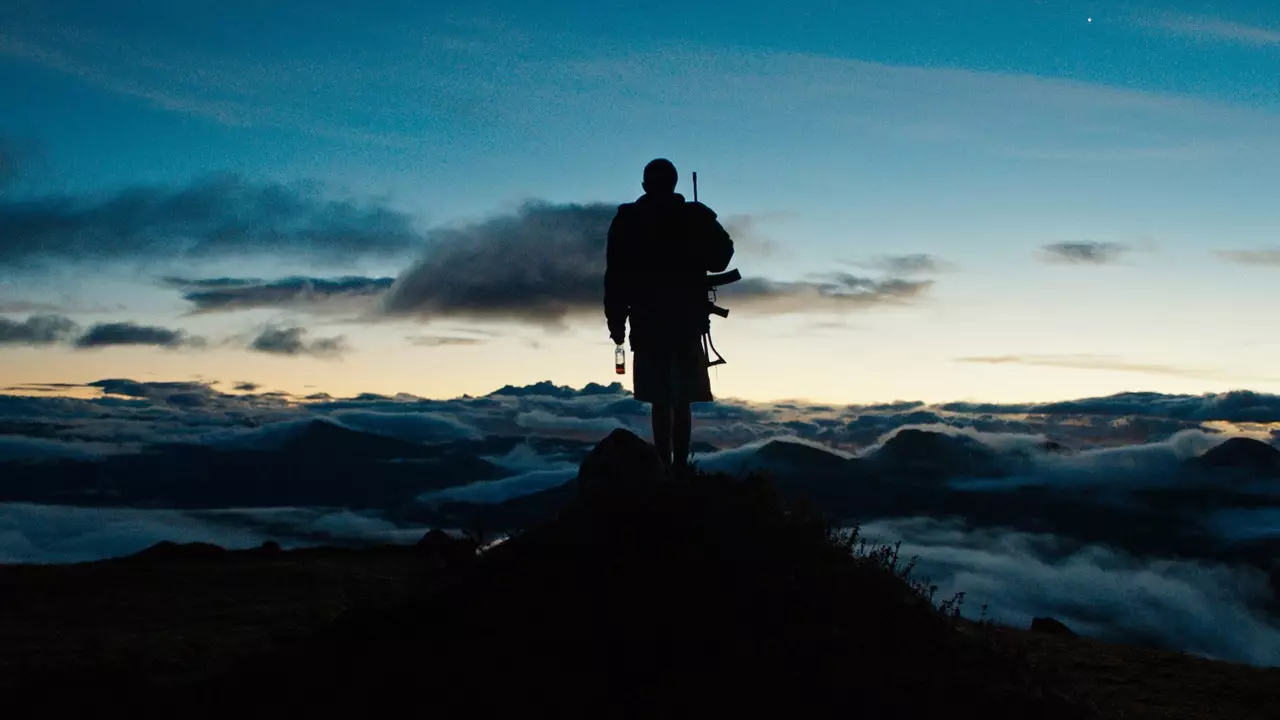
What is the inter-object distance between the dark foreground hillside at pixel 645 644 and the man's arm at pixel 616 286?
138 centimetres

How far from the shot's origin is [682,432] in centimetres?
1064

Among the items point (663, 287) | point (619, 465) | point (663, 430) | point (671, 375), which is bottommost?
point (619, 465)

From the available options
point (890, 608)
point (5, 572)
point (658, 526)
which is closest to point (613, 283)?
point (658, 526)

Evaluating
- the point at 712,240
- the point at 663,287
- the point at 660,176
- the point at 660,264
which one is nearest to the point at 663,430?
the point at 663,287

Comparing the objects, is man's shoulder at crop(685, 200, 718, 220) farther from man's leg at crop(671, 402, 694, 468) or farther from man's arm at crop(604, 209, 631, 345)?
man's leg at crop(671, 402, 694, 468)

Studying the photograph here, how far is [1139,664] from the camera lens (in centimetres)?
1145

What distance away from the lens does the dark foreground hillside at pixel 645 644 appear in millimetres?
7434

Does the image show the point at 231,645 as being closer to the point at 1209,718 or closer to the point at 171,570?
the point at 171,570

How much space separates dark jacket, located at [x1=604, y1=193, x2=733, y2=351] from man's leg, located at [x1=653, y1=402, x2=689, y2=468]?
69 cm

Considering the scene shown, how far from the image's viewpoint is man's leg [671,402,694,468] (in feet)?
34.8

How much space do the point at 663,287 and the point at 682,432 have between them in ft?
5.34

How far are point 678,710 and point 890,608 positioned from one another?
9.20ft

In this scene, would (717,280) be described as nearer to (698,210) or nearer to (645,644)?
(698,210)

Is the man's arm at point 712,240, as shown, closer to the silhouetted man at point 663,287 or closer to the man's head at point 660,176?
the silhouetted man at point 663,287
